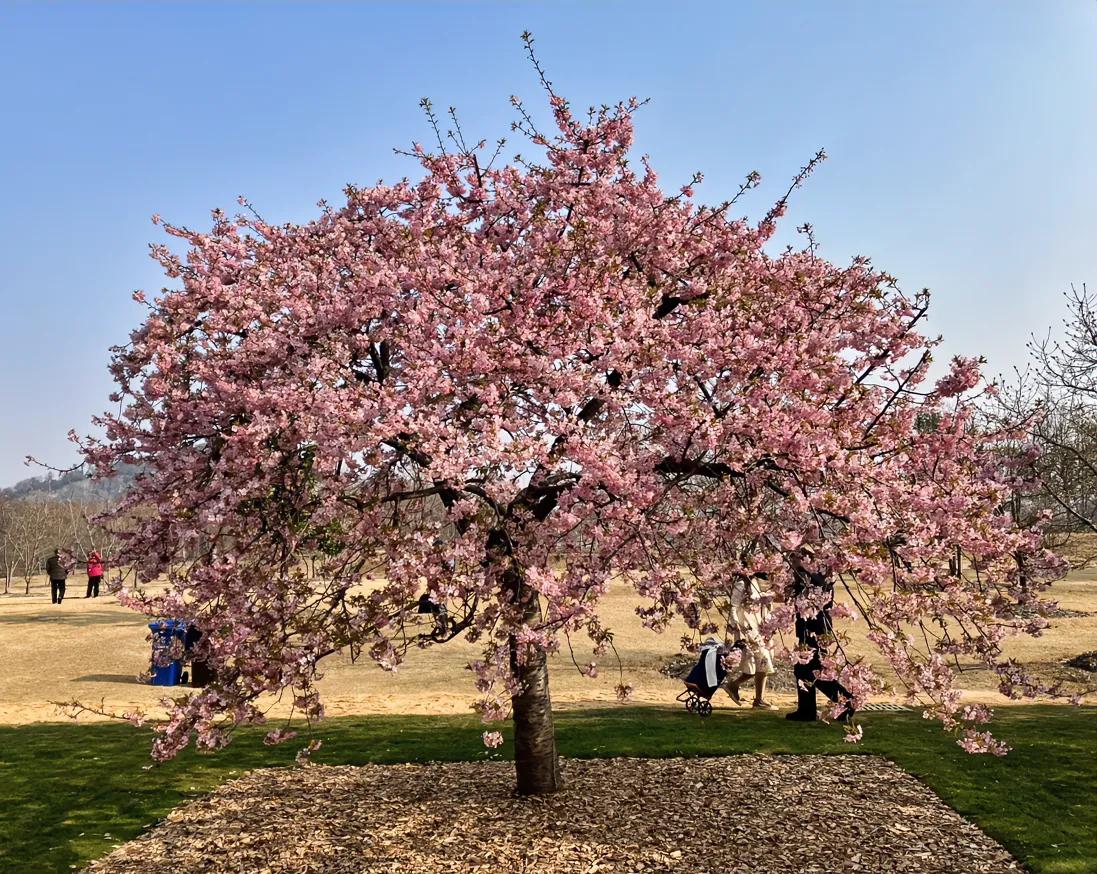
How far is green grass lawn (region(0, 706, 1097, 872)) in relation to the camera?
840cm

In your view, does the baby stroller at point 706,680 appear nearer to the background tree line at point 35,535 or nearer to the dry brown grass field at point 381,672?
the dry brown grass field at point 381,672

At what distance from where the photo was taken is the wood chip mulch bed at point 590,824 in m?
7.70

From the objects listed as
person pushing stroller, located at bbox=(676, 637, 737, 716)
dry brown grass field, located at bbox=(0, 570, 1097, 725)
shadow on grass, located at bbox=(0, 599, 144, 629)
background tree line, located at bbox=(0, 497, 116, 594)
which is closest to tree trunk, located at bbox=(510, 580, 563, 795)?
person pushing stroller, located at bbox=(676, 637, 737, 716)

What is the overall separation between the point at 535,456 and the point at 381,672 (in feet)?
53.1

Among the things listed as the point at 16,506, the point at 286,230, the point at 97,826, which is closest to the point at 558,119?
the point at 286,230

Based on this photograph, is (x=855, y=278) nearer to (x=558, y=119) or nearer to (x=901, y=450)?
(x=901, y=450)

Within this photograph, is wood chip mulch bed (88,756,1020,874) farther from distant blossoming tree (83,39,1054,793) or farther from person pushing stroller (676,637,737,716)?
person pushing stroller (676,637,737,716)

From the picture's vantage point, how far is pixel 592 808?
8.83m

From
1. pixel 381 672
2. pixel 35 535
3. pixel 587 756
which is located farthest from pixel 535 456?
pixel 35 535

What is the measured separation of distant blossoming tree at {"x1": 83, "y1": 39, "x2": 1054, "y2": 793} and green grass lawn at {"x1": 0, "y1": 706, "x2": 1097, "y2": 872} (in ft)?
8.45

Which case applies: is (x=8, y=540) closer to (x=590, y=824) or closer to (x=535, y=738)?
(x=535, y=738)

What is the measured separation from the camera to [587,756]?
10.9 metres

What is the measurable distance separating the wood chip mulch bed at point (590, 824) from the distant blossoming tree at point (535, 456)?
1.00 m

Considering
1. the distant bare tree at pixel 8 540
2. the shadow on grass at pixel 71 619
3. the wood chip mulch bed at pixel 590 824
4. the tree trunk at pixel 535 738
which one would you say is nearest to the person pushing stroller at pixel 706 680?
the wood chip mulch bed at pixel 590 824
